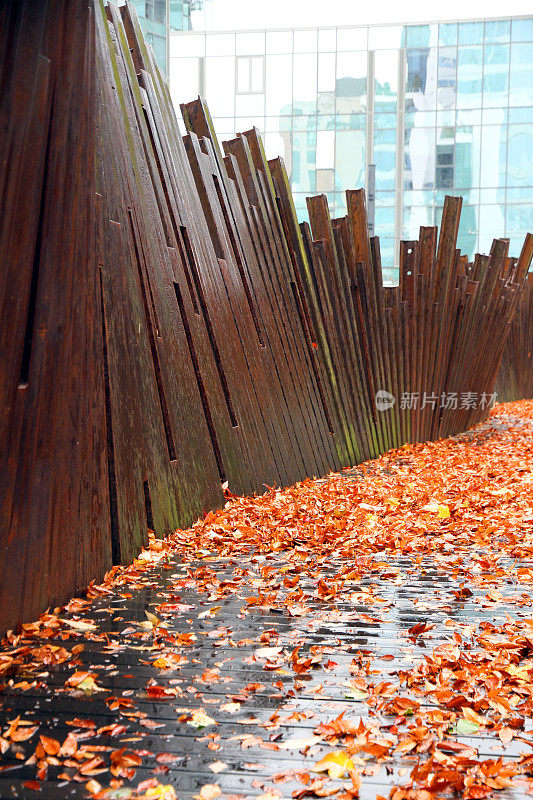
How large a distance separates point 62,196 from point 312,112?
2155 cm

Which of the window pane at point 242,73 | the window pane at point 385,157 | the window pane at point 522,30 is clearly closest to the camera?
the window pane at point 522,30

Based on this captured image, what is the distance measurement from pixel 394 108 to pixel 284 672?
22836 mm

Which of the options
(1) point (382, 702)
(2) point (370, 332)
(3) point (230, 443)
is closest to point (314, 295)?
(2) point (370, 332)

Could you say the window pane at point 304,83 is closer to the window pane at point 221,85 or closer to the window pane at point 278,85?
the window pane at point 278,85

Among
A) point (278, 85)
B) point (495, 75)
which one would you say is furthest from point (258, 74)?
point (495, 75)

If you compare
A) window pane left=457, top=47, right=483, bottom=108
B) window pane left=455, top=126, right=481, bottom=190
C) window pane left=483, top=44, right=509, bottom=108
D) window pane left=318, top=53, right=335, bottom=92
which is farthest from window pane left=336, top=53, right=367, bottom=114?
window pane left=483, top=44, right=509, bottom=108

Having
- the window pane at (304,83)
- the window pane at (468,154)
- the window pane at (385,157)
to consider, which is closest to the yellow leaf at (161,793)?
the window pane at (468,154)

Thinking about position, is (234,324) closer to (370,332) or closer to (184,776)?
(370,332)

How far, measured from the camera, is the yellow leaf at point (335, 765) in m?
1.86

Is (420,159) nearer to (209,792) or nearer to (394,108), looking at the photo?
(394,108)

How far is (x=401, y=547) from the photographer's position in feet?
13.6

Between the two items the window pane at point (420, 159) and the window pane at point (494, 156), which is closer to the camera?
the window pane at point (494, 156)

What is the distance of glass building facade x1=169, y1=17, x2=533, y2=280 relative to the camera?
74.1ft

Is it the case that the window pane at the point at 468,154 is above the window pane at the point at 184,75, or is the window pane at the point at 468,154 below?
Answer: below
